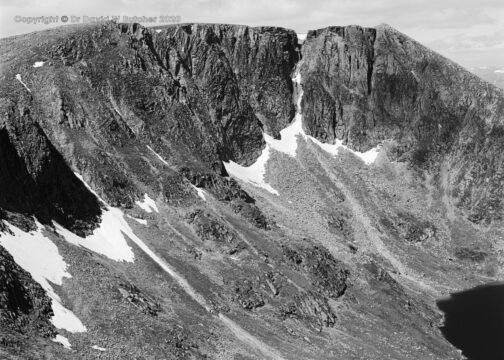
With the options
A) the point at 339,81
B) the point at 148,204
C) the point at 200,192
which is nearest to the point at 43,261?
the point at 148,204

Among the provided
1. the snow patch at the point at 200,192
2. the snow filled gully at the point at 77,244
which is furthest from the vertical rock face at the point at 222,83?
the snow filled gully at the point at 77,244

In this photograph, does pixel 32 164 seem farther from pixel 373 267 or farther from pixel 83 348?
pixel 373 267

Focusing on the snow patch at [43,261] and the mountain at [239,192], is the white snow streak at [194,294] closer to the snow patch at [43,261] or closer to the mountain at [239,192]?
the mountain at [239,192]

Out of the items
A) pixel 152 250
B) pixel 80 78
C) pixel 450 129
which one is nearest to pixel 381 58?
pixel 450 129

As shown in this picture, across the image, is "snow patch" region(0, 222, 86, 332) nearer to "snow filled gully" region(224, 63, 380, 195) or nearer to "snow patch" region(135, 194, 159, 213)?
"snow patch" region(135, 194, 159, 213)

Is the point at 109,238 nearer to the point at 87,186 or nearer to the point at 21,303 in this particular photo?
the point at 87,186
